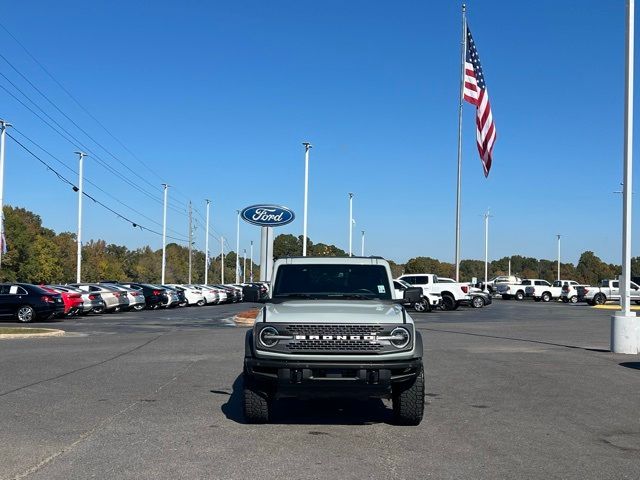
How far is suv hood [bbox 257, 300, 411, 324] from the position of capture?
7.81m

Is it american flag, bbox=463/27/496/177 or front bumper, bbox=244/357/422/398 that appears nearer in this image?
front bumper, bbox=244/357/422/398

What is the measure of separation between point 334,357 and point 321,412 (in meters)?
1.93

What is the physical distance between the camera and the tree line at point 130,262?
8131cm

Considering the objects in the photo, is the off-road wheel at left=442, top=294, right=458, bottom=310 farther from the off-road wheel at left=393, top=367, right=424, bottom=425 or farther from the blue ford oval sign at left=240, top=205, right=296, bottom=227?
the off-road wheel at left=393, top=367, right=424, bottom=425

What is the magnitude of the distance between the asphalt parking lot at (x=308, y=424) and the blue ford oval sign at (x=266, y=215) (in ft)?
65.3

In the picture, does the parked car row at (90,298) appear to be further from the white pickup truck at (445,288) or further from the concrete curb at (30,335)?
the white pickup truck at (445,288)

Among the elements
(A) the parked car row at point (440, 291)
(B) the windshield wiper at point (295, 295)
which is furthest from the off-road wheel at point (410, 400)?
(A) the parked car row at point (440, 291)

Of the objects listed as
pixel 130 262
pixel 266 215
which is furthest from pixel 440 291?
pixel 130 262

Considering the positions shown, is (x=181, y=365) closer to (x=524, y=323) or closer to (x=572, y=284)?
(x=524, y=323)

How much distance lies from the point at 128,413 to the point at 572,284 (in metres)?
54.4

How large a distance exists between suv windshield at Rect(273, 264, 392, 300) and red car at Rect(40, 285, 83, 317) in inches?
840

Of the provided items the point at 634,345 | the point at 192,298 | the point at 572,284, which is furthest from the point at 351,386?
the point at 572,284

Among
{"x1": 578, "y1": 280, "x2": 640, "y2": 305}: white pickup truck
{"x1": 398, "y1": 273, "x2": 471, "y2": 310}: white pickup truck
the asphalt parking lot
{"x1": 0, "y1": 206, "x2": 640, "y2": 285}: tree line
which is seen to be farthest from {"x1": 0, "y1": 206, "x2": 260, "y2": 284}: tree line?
the asphalt parking lot

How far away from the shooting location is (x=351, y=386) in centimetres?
763
